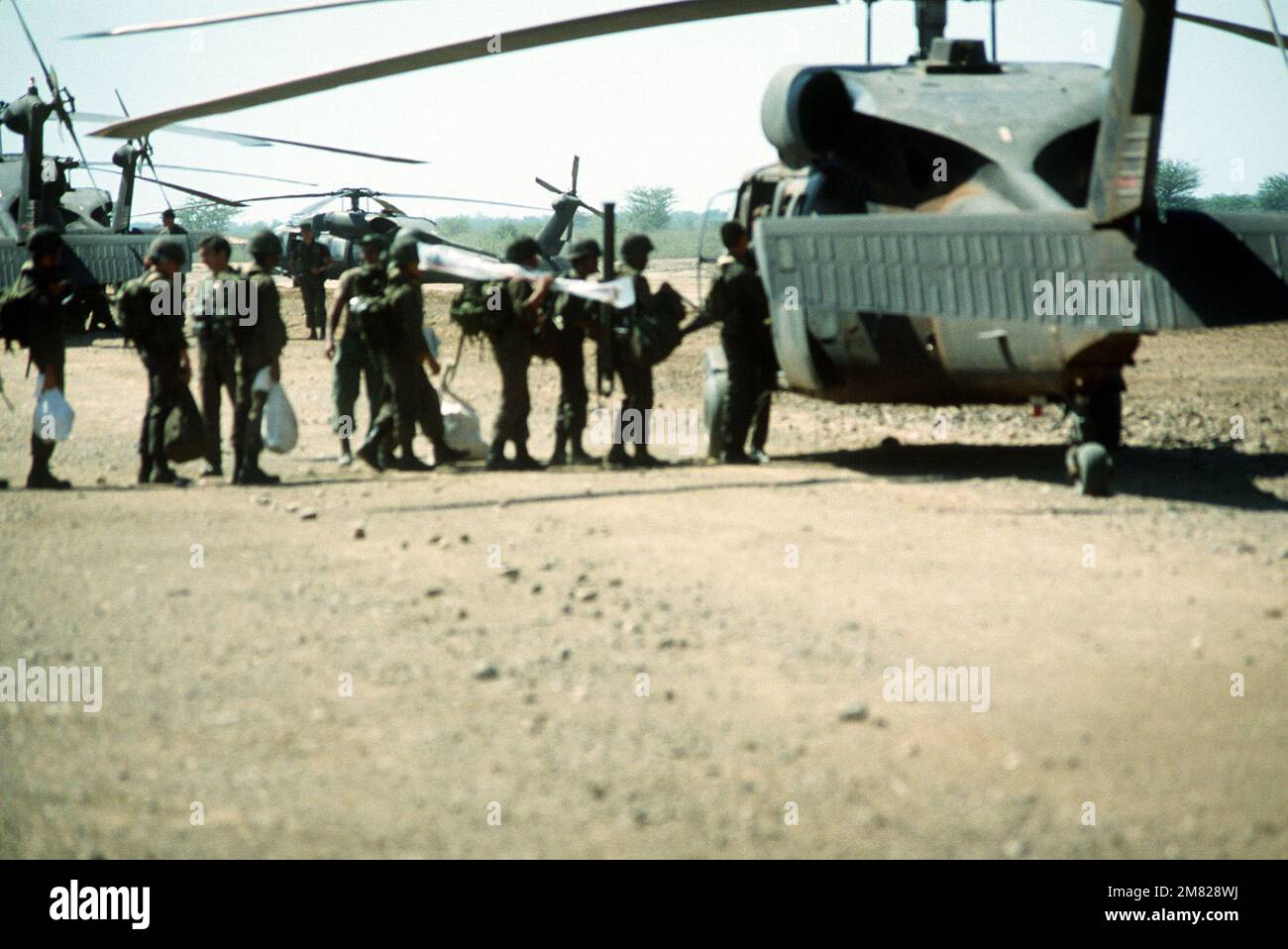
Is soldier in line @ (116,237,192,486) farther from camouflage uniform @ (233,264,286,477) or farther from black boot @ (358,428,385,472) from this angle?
black boot @ (358,428,385,472)

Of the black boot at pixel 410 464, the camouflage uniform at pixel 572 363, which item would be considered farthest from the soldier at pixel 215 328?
the camouflage uniform at pixel 572 363

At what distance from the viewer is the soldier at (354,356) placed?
11492 mm

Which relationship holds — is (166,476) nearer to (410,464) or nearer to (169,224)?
(410,464)

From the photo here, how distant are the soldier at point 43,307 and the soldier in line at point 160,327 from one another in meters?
0.41

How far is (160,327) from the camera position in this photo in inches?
414

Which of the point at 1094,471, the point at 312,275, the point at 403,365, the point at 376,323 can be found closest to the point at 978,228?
the point at 1094,471

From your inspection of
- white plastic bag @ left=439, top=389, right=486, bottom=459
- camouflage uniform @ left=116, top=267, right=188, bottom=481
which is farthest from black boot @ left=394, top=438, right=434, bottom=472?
camouflage uniform @ left=116, top=267, right=188, bottom=481

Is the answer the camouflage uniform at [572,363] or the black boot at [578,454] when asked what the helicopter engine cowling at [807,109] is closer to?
the camouflage uniform at [572,363]

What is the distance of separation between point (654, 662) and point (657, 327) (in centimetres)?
551

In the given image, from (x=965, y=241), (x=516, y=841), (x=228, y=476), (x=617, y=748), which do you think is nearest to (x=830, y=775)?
(x=617, y=748)

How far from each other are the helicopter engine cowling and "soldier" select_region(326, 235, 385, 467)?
299 centimetres

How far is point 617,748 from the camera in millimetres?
4988

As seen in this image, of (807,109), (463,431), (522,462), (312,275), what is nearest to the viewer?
(807,109)

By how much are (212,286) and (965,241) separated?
4730 millimetres
